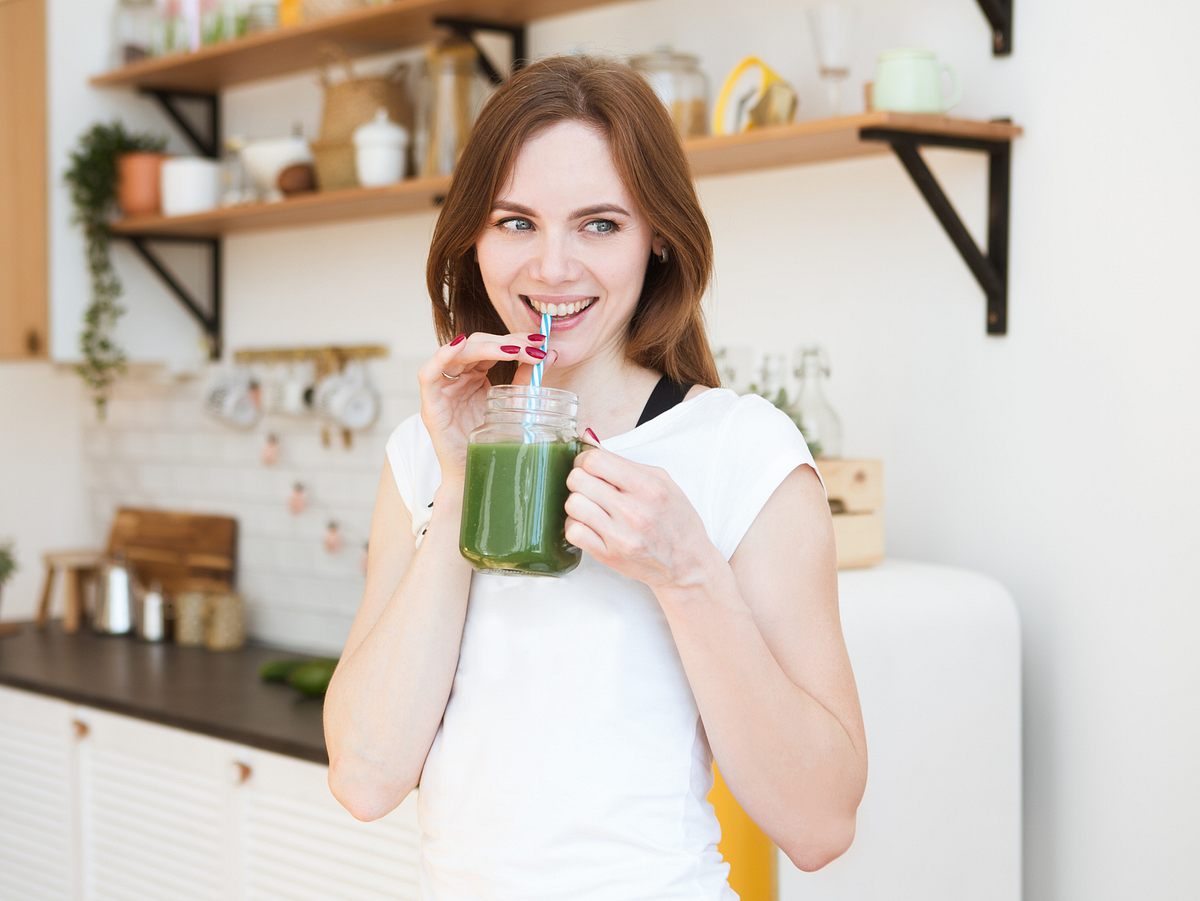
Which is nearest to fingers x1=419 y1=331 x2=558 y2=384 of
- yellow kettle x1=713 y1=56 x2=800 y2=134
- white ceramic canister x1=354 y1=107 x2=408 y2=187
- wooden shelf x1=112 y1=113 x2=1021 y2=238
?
wooden shelf x1=112 y1=113 x2=1021 y2=238

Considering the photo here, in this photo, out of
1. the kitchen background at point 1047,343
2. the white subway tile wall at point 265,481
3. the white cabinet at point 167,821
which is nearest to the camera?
the kitchen background at point 1047,343

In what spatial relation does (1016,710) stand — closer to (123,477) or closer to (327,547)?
(327,547)

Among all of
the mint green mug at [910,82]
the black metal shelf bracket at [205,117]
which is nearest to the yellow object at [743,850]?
the mint green mug at [910,82]

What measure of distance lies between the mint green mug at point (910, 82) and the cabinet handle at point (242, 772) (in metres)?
1.68

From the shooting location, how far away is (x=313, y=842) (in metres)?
2.55

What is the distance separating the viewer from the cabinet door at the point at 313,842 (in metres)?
2.38

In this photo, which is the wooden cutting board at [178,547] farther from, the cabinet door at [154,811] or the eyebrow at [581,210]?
the eyebrow at [581,210]

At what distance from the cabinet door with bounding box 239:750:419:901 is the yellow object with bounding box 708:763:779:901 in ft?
2.40

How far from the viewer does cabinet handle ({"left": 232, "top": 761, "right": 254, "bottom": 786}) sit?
265 centimetres

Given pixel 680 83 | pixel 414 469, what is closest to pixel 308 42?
pixel 680 83

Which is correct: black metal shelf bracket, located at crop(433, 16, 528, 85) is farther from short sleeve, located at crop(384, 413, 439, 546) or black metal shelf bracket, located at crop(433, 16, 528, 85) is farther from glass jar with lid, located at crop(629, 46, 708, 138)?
short sleeve, located at crop(384, 413, 439, 546)

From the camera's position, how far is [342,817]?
8.16 feet

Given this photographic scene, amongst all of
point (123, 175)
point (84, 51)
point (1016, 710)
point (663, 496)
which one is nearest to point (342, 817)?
point (1016, 710)

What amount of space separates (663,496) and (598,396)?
0.94 ft
